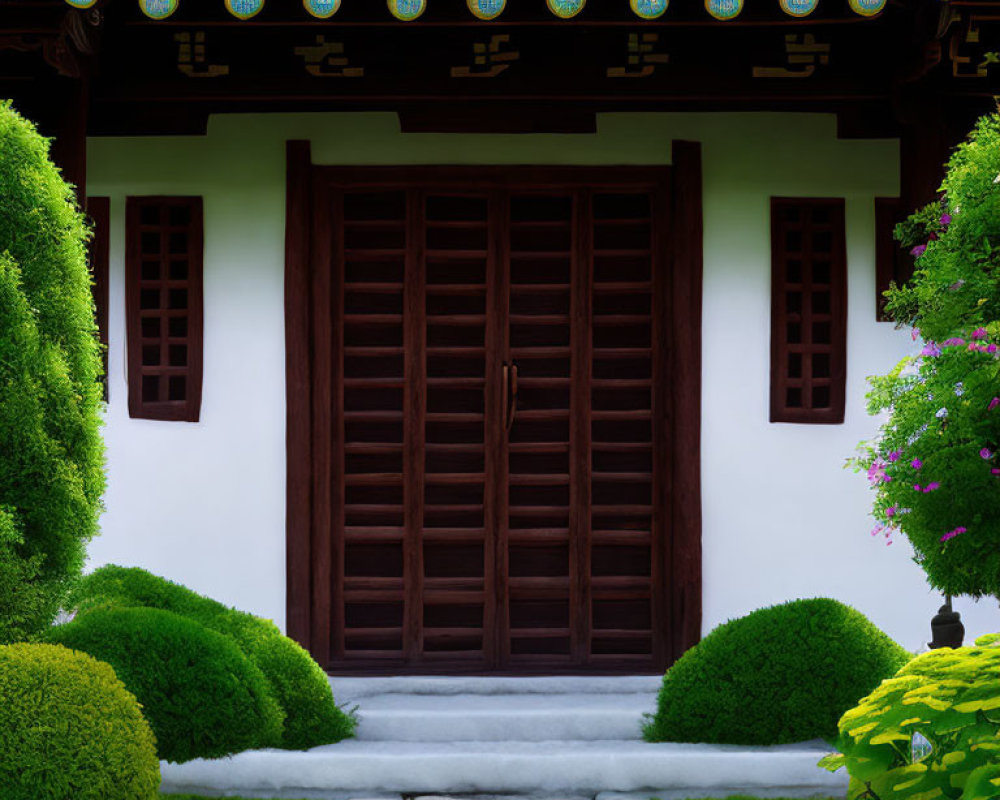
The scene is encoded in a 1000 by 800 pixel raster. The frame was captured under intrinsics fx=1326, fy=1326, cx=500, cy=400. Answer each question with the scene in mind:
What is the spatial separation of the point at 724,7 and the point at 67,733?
3.77 meters

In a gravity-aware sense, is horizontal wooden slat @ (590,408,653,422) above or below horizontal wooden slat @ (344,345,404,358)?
below

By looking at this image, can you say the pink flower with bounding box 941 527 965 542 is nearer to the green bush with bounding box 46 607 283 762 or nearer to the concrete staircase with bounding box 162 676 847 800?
the concrete staircase with bounding box 162 676 847 800

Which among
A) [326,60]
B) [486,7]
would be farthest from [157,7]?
[486,7]

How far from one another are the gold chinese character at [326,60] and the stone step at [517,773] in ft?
9.98

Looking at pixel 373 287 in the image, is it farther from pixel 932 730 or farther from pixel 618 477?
pixel 932 730

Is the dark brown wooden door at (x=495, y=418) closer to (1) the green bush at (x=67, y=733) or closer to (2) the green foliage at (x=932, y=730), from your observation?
(1) the green bush at (x=67, y=733)

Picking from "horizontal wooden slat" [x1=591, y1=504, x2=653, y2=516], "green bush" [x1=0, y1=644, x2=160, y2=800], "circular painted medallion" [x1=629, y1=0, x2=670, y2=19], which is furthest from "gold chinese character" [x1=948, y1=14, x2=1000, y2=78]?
"green bush" [x1=0, y1=644, x2=160, y2=800]

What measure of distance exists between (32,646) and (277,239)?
107 inches

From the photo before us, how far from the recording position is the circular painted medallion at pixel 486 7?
5492mm

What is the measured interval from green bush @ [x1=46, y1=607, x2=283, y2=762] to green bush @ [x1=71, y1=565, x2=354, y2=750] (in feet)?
0.86

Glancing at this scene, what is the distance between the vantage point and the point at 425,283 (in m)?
6.68

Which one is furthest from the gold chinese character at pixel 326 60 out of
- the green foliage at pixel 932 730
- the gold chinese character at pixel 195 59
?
the green foliage at pixel 932 730

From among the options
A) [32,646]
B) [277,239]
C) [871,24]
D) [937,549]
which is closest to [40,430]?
[32,646]

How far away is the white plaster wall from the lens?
6.56 meters
